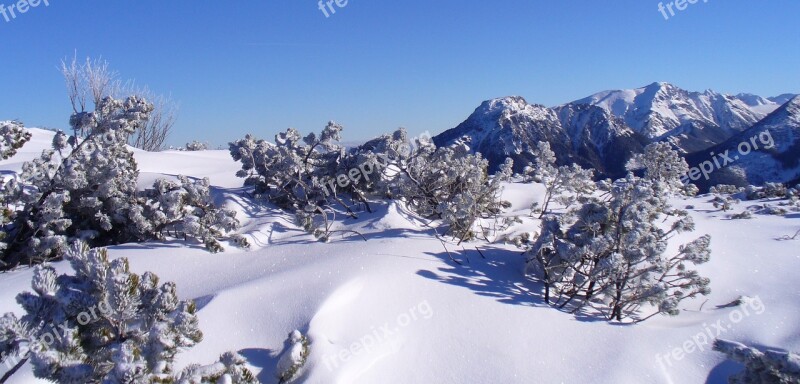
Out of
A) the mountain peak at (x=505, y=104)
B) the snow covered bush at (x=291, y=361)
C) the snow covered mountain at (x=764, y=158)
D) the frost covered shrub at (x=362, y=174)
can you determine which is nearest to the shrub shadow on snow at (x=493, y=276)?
the frost covered shrub at (x=362, y=174)

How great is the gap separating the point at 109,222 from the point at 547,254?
5444 millimetres

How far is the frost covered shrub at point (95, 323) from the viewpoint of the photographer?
2295mm

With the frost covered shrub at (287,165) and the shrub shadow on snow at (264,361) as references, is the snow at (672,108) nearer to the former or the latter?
the frost covered shrub at (287,165)

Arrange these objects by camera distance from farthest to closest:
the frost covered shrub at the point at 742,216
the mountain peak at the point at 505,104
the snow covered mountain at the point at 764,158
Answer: the mountain peak at the point at 505,104
the snow covered mountain at the point at 764,158
the frost covered shrub at the point at 742,216

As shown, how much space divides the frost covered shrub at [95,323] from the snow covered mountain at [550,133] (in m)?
58.8

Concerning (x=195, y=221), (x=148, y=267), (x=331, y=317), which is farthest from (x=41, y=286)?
(x=195, y=221)

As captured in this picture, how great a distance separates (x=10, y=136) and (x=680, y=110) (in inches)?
4688

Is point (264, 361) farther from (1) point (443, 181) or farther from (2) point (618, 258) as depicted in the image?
(1) point (443, 181)

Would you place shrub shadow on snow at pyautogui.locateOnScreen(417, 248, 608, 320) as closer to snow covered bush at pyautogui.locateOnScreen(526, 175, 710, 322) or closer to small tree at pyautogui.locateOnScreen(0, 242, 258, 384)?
snow covered bush at pyautogui.locateOnScreen(526, 175, 710, 322)

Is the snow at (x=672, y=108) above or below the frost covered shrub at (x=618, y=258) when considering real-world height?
below

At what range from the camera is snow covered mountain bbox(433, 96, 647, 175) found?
213 feet

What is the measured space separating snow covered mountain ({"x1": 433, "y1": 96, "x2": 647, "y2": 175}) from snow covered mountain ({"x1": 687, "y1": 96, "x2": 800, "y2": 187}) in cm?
1943

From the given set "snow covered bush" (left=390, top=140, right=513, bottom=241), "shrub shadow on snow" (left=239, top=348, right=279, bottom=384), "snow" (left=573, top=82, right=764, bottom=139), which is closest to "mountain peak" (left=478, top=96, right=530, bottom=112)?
"snow" (left=573, top=82, right=764, bottom=139)

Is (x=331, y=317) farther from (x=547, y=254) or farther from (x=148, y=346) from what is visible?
(x=547, y=254)
